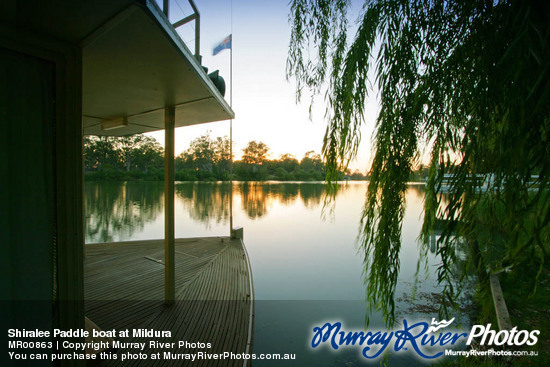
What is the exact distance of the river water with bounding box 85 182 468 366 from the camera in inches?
165

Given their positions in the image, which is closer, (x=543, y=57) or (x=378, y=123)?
(x=543, y=57)

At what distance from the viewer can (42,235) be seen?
5.05 feet

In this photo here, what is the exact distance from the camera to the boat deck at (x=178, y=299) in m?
2.53

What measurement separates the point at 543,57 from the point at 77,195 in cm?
264

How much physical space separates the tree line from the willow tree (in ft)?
101

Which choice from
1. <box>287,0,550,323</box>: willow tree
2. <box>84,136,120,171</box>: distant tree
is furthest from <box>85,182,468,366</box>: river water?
<box>84,136,120,171</box>: distant tree

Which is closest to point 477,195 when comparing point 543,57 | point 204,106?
point 543,57

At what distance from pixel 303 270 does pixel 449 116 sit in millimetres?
7975

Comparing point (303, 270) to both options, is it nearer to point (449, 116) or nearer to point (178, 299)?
point (178, 299)

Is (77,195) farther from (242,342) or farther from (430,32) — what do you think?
(430,32)

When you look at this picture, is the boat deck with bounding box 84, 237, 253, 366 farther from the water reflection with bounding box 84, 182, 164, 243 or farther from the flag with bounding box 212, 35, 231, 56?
the water reflection with bounding box 84, 182, 164, 243

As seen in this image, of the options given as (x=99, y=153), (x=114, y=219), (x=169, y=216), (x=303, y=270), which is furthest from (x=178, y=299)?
(x=99, y=153)

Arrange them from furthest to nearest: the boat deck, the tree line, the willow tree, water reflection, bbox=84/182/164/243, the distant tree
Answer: the tree line < the distant tree < water reflection, bbox=84/182/164/243 < the boat deck < the willow tree

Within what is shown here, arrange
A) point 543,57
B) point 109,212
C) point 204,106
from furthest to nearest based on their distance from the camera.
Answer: point 109,212 → point 204,106 → point 543,57
